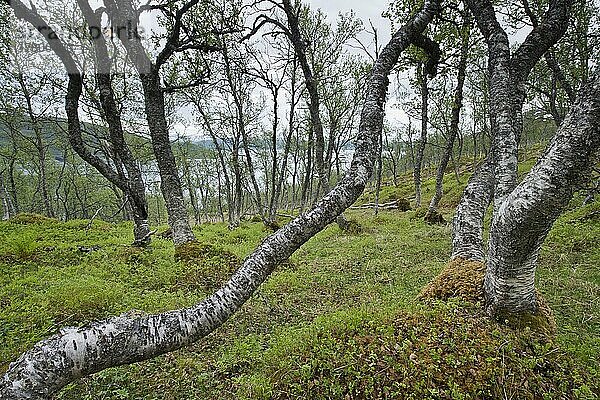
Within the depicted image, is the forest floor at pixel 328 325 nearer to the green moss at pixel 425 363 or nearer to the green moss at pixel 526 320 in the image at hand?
the green moss at pixel 425 363

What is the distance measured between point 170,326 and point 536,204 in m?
3.35

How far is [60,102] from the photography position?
68.3 feet

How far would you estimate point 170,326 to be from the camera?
2646 mm

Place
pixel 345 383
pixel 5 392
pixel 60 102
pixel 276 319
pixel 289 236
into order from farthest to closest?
pixel 60 102, pixel 276 319, pixel 345 383, pixel 289 236, pixel 5 392

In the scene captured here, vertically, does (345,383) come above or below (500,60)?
below

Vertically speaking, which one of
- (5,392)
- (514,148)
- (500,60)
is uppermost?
(500,60)

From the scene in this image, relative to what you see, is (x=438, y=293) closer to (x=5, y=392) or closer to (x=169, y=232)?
(x=5, y=392)

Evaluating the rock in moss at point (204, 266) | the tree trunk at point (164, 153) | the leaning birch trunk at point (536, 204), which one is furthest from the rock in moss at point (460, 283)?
the tree trunk at point (164, 153)

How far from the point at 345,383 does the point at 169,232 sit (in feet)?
48.7

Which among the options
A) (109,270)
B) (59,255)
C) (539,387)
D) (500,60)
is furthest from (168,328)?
(59,255)

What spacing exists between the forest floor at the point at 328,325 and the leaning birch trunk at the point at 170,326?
1.54 m

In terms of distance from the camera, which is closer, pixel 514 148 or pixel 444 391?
pixel 444 391

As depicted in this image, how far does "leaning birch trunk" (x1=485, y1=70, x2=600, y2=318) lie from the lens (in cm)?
270

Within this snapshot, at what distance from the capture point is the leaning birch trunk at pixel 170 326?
2.24 meters
